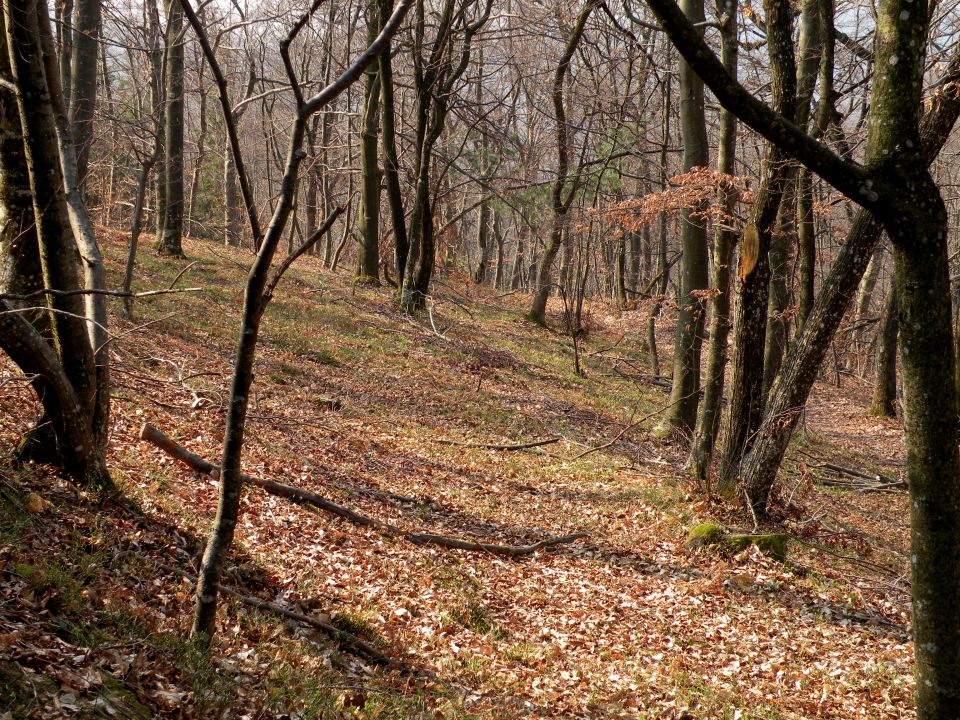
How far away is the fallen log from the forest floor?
0.41 ft

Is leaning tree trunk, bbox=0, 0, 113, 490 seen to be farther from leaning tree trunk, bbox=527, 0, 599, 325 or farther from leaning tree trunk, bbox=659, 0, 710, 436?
leaning tree trunk, bbox=527, 0, 599, 325

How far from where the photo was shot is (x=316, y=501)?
25.2ft

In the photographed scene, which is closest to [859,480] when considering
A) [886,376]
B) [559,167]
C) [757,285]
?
[757,285]

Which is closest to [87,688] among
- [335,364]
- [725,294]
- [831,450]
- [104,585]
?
[104,585]

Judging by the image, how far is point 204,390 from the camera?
32.4 ft

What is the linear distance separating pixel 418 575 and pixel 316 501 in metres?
1.52

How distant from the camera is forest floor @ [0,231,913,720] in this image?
13.6 feet

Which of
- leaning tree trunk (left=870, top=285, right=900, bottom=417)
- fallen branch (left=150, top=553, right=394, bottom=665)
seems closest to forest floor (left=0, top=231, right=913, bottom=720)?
fallen branch (left=150, top=553, right=394, bottom=665)

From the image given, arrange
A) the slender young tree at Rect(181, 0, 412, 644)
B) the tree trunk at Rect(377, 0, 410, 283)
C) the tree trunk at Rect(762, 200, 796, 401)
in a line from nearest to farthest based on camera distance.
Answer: the slender young tree at Rect(181, 0, 412, 644) → the tree trunk at Rect(762, 200, 796, 401) → the tree trunk at Rect(377, 0, 410, 283)

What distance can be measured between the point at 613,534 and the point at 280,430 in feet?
15.6

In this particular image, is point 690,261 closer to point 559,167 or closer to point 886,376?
point 559,167

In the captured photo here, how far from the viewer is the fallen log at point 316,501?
7.48m

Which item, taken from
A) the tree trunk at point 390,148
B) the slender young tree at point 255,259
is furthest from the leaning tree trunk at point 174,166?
the slender young tree at point 255,259

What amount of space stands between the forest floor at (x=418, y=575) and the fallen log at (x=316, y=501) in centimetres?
12
